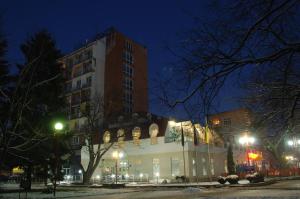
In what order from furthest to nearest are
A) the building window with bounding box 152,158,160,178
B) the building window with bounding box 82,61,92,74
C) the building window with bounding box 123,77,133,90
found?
the building window with bounding box 123,77,133,90, the building window with bounding box 82,61,92,74, the building window with bounding box 152,158,160,178

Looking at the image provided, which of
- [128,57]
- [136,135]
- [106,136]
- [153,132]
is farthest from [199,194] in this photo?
[128,57]

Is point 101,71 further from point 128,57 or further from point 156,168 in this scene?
point 156,168

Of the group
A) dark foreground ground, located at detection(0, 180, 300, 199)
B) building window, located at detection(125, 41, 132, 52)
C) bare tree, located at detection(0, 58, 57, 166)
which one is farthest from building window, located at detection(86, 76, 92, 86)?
dark foreground ground, located at detection(0, 180, 300, 199)

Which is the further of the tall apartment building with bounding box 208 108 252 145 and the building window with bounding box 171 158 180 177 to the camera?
the building window with bounding box 171 158 180 177

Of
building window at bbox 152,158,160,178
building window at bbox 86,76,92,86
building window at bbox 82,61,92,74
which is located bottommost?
building window at bbox 152,158,160,178

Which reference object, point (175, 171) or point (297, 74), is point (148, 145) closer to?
point (175, 171)

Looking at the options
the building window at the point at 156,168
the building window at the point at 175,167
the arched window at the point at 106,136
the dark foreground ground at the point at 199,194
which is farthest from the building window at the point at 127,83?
the dark foreground ground at the point at 199,194

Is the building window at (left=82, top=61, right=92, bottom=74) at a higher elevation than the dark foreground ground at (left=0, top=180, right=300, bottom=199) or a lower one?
higher

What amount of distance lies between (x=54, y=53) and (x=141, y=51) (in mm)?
42939

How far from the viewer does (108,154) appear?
53.6 m

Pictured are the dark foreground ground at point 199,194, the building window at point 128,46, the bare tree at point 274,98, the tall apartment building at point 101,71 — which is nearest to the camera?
the bare tree at point 274,98

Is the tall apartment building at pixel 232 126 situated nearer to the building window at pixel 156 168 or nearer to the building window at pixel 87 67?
the building window at pixel 156 168

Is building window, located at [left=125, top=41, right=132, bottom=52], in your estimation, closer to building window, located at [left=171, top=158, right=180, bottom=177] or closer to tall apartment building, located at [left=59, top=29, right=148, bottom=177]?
tall apartment building, located at [left=59, top=29, right=148, bottom=177]

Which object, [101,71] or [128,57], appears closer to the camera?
[101,71]
